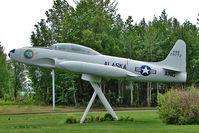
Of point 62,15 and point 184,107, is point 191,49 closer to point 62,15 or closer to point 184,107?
point 62,15

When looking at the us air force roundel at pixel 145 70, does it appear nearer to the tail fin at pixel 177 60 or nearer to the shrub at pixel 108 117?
the tail fin at pixel 177 60

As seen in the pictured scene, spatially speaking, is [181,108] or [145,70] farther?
[145,70]

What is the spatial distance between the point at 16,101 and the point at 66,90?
8.83 m

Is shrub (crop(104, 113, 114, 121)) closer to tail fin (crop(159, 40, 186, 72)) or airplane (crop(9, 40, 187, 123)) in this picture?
airplane (crop(9, 40, 187, 123))

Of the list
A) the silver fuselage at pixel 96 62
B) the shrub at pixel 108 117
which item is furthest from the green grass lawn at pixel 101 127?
the silver fuselage at pixel 96 62

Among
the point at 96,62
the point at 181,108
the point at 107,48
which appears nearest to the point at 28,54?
the point at 96,62

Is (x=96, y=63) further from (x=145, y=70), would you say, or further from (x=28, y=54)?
(x=28, y=54)

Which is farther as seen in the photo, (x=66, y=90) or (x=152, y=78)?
(x=66, y=90)

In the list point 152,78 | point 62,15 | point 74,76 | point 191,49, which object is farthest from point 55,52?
point 62,15

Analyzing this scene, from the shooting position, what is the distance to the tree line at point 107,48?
4575cm

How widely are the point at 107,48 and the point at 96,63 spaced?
23.3 metres

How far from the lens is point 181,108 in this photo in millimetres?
19766

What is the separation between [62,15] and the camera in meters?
57.9

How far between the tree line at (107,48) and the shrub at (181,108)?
2355 cm
